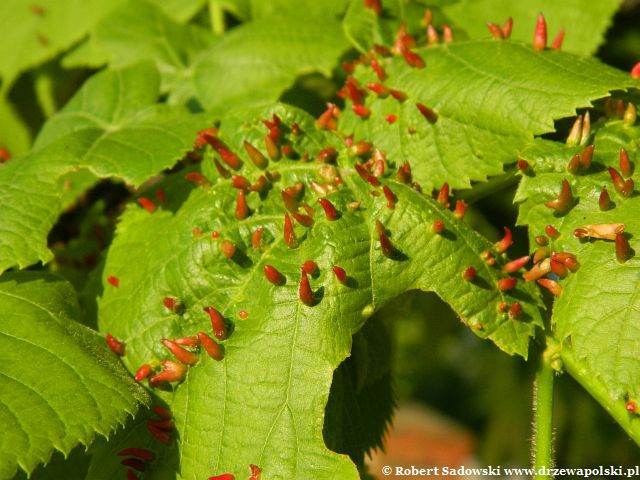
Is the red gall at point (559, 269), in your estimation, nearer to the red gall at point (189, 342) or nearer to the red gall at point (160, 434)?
the red gall at point (189, 342)

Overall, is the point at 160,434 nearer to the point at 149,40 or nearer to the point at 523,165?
the point at 523,165

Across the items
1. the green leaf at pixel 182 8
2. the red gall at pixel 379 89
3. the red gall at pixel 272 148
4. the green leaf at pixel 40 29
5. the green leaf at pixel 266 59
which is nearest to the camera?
the red gall at pixel 272 148

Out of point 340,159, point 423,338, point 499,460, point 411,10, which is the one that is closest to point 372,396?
point 340,159

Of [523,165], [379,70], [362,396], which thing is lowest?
[362,396]

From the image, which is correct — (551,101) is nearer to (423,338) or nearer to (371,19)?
(371,19)

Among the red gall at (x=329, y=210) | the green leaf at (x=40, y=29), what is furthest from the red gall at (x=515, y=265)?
the green leaf at (x=40, y=29)

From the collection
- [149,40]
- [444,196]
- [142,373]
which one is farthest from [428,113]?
[149,40]
